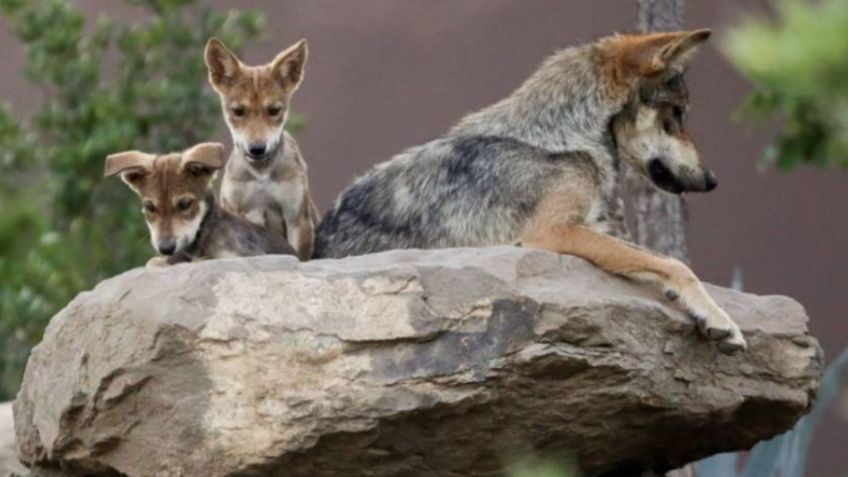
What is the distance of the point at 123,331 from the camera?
4324 mm

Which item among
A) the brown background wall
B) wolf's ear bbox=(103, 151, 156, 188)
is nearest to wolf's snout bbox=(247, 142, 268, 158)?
wolf's ear bbox=(103, 151, 156, 188)

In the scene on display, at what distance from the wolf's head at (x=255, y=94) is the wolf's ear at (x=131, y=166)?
60cm

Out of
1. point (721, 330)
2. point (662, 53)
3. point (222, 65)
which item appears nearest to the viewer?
point (721, 330)

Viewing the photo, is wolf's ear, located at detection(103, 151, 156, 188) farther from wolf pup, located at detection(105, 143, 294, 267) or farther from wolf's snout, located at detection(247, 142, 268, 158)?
wolf's snout, located at detection(247, 142, 268, 158)

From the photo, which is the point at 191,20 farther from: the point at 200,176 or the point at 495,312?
the point at 495,312

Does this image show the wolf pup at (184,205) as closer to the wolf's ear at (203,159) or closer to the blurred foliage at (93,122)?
the wolf's ear at (203,159)

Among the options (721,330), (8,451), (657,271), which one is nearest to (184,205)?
(8,451)

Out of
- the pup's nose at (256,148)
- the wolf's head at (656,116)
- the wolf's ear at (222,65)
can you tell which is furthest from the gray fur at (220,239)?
the wolf's head at (656,116)

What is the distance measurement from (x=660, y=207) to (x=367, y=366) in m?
3.99

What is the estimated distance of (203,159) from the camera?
524cm

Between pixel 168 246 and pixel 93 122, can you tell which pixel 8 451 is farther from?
pixel 93 122

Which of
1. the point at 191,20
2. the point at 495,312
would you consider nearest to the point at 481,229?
the point at 495,312

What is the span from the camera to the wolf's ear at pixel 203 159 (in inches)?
206

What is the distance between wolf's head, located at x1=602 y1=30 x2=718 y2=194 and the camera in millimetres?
5070
